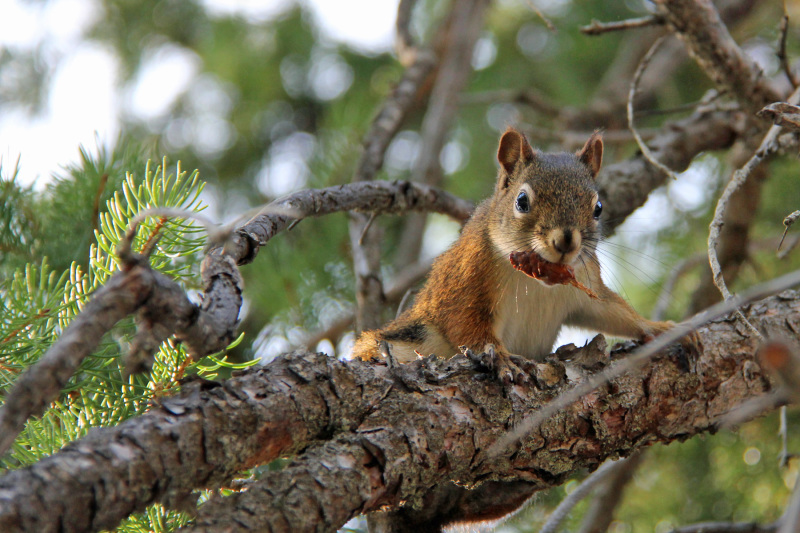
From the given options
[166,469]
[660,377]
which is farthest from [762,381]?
[166,469]

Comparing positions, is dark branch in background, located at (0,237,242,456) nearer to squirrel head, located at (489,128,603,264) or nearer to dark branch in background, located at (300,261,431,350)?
squirrel head, located at (489,128,603,264)

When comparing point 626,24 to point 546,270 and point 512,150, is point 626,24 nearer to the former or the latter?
point 512,150

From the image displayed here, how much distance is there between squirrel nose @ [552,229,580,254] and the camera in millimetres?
1654

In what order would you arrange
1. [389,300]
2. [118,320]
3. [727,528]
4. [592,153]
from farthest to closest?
[389,300] → [592,153] → [727,528] → [118,320]

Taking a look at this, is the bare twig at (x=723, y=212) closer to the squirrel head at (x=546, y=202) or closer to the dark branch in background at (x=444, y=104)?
the squirrel head at (x=546, y=202)

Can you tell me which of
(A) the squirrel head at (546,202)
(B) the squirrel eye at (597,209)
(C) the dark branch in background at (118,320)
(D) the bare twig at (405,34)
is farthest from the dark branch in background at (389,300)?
(C) the dark branch in background at (118,320)

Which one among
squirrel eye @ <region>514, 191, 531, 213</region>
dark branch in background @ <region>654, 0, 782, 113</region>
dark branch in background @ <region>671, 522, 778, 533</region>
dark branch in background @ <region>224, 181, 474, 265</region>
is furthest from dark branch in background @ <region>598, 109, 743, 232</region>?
dark branch in background @ <region>671, 522, 778, 533</region>

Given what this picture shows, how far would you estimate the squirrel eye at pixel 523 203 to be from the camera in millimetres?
1917

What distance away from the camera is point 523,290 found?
1957mm

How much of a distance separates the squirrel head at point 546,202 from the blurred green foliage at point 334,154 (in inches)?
8.6

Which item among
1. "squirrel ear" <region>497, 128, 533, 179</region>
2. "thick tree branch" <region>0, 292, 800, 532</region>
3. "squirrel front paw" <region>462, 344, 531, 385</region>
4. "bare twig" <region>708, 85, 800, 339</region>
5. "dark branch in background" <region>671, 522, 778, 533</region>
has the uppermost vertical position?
"squirrel ear" <region>497, 128, 533, 179</region>

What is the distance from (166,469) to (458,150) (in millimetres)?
2979

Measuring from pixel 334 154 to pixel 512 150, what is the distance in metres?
0.75

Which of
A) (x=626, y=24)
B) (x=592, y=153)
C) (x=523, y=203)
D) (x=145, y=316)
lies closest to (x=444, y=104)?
(x=592, y=153)
